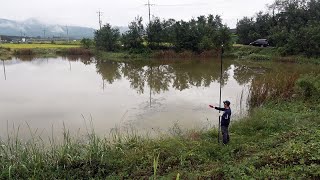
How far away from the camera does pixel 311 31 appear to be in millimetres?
24891

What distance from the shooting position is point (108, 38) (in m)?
36.1

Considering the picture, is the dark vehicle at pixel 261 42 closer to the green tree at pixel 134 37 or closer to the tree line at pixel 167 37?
the tree line at pixel 167 37

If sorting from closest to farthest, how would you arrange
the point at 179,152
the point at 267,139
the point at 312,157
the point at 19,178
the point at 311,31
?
1. the point at 312,157
2. the point at 19,178
3. the point at 179,152
4. the point at 267,139
5. the point at 311,31

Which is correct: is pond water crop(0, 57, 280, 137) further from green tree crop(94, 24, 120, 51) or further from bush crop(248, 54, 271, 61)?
green tree crop(94, 24, 120, 51)

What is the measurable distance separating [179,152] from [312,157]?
7.16 feet

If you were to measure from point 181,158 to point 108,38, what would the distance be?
32.2 metres

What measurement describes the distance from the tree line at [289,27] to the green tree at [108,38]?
15067 mm

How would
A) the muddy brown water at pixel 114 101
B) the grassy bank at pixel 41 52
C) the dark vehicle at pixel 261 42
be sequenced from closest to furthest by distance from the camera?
the muddy brown water at pixel 114 101 < the dark vehicle at pixel 261 42 < the grassy bank at pixel 41 52

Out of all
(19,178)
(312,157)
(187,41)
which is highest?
(187,41)

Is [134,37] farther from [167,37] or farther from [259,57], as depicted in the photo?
[259,57]

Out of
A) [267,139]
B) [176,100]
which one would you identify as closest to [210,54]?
[176,100]

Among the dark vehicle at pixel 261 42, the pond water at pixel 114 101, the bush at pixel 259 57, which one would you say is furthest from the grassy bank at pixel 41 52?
the dark vehicle at pixel 261 42

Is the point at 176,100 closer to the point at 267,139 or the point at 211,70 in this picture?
the point at 267,139

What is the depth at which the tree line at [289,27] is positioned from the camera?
83.0ft
